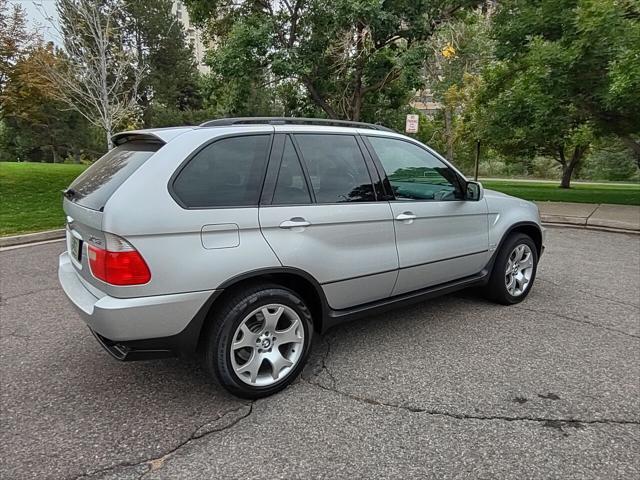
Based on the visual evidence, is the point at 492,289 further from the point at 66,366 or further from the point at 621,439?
the point at 66,366

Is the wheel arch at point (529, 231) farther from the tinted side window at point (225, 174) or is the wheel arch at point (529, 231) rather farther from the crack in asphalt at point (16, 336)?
the crack in asphalt at point (16, 336)

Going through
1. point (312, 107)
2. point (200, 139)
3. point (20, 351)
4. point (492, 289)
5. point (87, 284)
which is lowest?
point (20, 351)

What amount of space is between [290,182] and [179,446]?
67.3 inches

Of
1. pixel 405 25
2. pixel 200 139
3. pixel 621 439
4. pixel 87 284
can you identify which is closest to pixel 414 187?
pixel 200 139

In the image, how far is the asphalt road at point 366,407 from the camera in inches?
85.9

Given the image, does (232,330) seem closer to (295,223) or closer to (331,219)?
(295,223)

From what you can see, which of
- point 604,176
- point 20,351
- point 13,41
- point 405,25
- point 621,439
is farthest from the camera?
point 604,176

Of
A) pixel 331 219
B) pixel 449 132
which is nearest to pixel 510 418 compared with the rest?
pixel 331 219

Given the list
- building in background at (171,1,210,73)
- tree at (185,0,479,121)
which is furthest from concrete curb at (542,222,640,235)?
building in background at (171,1,210,73)

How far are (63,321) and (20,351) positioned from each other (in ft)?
2.09

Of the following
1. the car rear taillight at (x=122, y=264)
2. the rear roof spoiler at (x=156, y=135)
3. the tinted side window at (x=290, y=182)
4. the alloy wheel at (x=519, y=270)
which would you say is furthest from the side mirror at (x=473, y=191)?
the car rear taillight at (x=122, y=264)

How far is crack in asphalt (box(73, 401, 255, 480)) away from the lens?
212 cm

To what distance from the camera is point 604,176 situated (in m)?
45.6

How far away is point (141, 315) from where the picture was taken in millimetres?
2328
